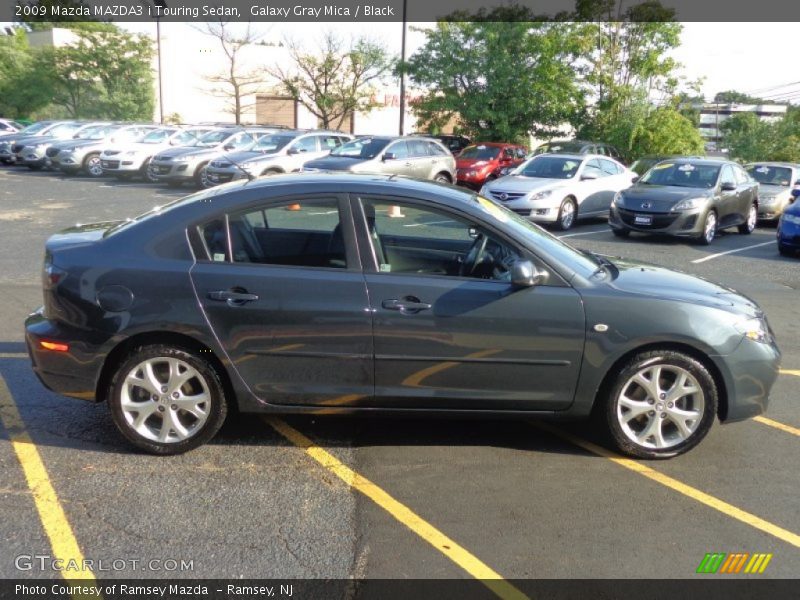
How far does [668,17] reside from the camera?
30.2m

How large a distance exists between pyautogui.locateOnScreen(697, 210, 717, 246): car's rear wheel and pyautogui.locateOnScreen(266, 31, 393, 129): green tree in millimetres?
25811

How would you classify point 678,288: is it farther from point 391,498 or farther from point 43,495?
point 43,495

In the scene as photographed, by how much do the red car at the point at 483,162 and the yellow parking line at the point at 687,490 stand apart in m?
17.7

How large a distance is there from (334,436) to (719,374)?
7.63 ft

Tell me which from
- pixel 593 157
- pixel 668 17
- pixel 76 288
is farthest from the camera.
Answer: pixel 668 17

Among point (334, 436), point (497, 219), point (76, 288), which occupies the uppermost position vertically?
point (497, 219)

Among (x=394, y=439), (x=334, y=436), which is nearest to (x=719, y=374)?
(x=394, y=439)

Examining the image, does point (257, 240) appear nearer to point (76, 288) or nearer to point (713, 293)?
point (76, 288)

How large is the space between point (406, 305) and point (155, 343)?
4.69ft

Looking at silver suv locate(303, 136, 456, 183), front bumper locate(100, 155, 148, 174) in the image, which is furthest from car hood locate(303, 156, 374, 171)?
front bumper locate(100, 155, 148, 174)

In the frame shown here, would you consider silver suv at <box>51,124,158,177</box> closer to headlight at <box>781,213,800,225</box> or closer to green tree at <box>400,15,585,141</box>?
green tree at <box>400,15,585,141</box>

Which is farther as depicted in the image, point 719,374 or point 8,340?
point 8,340

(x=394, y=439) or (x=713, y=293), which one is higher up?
(x=713, y=293)

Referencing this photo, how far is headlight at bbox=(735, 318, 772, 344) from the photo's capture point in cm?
461
